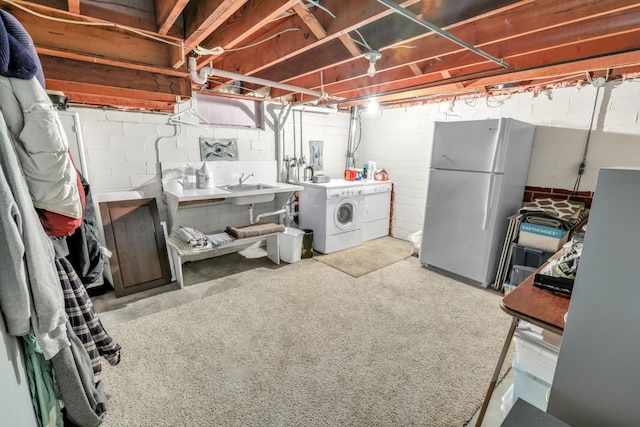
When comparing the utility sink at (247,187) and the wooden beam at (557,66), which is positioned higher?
the wooden beam at (557,66)

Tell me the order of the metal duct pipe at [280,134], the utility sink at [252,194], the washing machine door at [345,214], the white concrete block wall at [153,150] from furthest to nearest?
the metal duct pipe at [280,134] < the washing machine door at [345,214] < the utility sink at [252,194] < the white concrete block wall at [153,150]

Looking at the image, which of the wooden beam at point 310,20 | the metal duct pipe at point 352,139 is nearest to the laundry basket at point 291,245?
the metal duct pipe at point 352,139

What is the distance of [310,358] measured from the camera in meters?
→ 1.99

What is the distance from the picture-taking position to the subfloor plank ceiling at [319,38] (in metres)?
1.48

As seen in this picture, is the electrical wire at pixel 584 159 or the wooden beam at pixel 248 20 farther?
the electrical wire at pixel 584 159

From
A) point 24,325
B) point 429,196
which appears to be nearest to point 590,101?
point 429,196

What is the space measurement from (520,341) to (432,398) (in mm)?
660

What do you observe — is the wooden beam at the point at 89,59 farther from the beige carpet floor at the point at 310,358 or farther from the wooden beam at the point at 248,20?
the beige carpet floor at the point at 310,358

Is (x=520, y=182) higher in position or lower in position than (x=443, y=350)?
higher

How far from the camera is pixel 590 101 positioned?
9.03 ft

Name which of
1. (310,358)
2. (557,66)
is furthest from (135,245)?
(557,66)

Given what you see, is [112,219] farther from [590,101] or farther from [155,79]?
[590,101]

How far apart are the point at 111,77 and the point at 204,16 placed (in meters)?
1.08

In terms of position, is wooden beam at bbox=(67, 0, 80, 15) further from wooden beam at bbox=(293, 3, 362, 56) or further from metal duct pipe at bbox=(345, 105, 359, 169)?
metal duct pipe at bbox=(345, 105, 359, 169)
